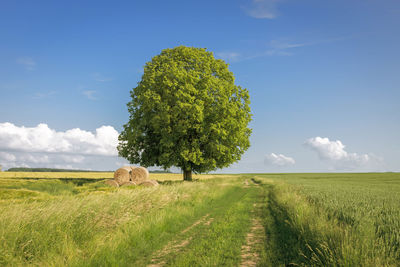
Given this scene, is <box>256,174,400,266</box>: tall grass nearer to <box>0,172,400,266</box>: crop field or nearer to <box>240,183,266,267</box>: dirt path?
<box>0,172,400,266</box>: crop field

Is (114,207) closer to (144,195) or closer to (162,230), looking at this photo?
(162,230)

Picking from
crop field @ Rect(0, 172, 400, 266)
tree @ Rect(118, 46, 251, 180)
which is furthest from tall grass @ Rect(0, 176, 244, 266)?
tree @ Rect(118, 46, 251, 180)

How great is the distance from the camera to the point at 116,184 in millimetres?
27516

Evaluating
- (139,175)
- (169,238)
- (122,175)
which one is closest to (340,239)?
(169,238)

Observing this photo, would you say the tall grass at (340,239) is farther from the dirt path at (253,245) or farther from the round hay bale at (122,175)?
the round hay bale at (122,175)

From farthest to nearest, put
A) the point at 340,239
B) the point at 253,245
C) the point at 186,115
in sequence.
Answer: the point at 186,115 → the point at 253,245 → the point at 340,239

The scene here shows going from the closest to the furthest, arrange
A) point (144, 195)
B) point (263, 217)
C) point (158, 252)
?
point (158, 252) < point (144, 195) < point (263, 217)

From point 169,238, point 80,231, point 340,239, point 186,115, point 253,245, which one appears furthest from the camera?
point 186,115

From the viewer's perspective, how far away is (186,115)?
28781mm

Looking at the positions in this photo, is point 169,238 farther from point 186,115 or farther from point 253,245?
point 186,115

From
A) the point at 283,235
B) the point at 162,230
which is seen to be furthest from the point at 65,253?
the point at 283,235

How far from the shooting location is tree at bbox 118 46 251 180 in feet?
95.5

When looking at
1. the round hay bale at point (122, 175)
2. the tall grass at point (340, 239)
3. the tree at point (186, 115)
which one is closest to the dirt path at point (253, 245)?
the tall grass at point (340, 239)

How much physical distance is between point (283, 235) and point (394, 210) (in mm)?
4786
